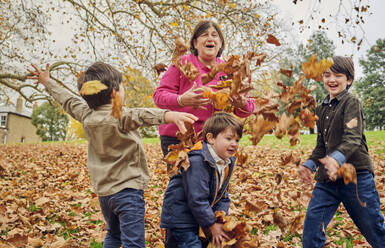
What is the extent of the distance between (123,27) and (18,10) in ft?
10.6

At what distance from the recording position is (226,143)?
2031mm

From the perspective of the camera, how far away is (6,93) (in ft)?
49.3

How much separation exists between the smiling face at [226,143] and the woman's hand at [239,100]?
17cm

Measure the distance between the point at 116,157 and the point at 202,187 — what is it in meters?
0.64

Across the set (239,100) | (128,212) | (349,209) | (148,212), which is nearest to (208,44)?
(239,100)

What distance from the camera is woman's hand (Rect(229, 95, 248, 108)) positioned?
196 cm

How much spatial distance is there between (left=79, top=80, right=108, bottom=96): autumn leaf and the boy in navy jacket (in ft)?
2.36

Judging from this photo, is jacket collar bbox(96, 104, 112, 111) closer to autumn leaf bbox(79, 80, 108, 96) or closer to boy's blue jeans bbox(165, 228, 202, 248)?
autumn leaf bbox(79, 80, 108, 96)

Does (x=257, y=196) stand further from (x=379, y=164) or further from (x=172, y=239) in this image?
(x=379, y=164)

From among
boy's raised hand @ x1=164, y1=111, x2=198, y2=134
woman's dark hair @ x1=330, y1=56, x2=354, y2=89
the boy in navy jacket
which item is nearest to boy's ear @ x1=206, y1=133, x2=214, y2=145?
the boy in navy jacket

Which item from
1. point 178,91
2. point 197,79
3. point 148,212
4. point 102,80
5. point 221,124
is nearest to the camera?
point 221,124

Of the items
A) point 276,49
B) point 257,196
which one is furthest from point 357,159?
point 276,49

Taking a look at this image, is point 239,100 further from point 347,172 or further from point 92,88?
point 92,88

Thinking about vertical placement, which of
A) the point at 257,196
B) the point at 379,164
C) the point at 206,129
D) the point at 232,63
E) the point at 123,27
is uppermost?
the point at 123,27
